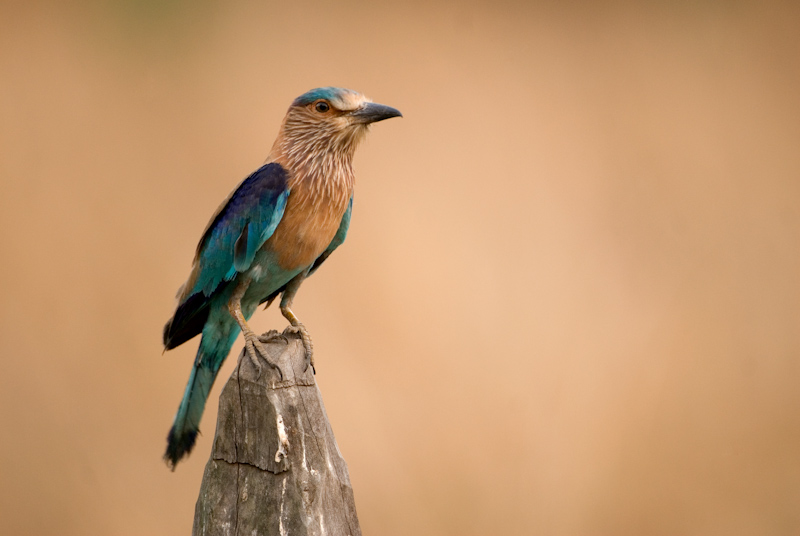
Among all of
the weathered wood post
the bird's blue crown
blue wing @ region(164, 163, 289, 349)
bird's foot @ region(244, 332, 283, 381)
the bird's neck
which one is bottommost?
the weathered wood post

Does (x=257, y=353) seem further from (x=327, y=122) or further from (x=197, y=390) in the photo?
(x=327, y=122)

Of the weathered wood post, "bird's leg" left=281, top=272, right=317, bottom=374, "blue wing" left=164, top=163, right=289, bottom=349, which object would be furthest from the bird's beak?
the weathered wood post

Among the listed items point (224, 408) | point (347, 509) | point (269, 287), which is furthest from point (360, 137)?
point (347, 509)

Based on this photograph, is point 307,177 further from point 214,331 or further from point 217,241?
point 214,331

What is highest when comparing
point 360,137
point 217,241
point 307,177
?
point 360,137

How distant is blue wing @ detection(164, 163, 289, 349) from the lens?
222cm

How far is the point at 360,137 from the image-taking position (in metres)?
2.48

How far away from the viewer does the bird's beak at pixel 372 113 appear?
2.31 m

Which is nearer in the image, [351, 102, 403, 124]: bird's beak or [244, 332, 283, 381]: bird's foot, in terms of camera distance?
[244, 332, 283, 381]: bird's foot

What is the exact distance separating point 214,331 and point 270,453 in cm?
82

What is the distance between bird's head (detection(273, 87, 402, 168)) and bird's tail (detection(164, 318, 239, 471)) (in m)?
0.68

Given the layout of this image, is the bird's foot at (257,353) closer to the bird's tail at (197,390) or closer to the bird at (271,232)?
the bird at (271,232)

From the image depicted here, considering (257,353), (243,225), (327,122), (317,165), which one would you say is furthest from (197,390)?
(327,122)

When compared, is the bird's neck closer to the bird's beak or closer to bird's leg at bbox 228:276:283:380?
the bird's beak
